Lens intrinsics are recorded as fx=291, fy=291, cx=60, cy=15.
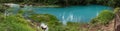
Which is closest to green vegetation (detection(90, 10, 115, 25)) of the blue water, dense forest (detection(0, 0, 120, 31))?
dense forest (detection(0, 0, 120, 31))

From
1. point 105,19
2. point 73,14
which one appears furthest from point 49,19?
point 73,14

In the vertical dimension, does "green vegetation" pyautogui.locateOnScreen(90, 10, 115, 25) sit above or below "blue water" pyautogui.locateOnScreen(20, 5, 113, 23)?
above

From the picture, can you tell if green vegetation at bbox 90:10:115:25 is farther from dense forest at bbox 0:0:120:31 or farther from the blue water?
the blue water

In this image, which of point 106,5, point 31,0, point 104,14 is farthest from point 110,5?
point 104,14

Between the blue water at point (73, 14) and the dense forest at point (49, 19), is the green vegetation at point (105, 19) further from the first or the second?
the blue water at point (73, 14)

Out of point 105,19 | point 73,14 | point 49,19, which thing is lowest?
point 73,14

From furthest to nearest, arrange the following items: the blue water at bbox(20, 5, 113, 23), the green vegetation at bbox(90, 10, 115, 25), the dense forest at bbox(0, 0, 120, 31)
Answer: the blue water at bbox(20, 5, 113, 23)
the green vegetation at bbox(90, 10, 115, 25)
the dense forest at bbox(0, 0, 120, 31)

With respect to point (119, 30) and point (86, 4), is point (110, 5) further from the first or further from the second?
point (119, 30)

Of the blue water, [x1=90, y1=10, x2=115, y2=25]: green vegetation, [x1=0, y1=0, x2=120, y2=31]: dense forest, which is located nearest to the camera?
[x1=0, y1=0, x2=120, y2=31]: dense forest

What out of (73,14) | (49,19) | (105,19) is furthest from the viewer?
(73,14)

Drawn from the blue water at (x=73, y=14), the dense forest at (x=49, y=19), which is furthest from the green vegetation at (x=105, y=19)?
the blue water at (x=73, y=14)

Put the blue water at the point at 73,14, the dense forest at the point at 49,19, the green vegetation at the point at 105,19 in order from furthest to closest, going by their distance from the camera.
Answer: the blue water at the point at 73,14 → the green vegetation at the point at 105,19 → the dense forest at the point at 49,19

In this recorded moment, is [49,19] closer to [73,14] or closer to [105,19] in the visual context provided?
[105,19]

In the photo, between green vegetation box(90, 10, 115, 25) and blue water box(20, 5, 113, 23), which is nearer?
green vegetation box(90, 10, 115, 25)
